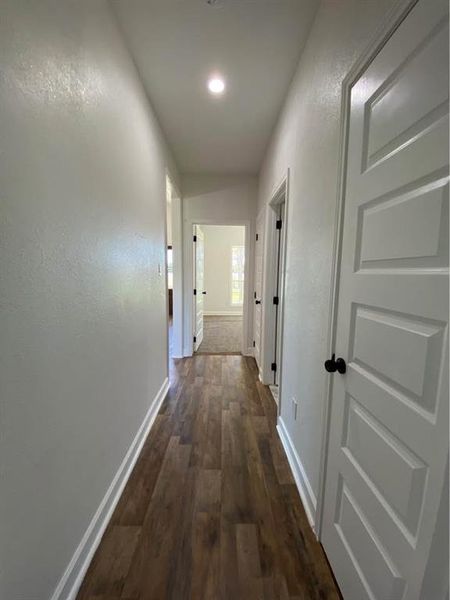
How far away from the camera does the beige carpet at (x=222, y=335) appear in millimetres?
4414

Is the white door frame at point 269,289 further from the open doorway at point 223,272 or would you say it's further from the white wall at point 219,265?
the white wall at point 219,265

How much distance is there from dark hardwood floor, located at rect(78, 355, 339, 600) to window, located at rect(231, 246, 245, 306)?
5339 mm

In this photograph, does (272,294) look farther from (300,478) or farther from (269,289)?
(300,478)

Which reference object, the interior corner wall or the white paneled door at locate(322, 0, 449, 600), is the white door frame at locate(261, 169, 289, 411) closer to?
the interior corner wall

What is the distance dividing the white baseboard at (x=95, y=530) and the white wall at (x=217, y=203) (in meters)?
2.41

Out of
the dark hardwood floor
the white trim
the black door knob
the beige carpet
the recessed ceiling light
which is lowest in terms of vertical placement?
the dark hardwood floor

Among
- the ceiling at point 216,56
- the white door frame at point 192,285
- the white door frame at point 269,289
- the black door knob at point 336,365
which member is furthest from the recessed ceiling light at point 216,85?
the black door knob at point 336,365

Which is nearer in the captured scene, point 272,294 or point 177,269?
point 272,294

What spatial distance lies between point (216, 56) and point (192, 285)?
8.54 ft

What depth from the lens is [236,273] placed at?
7395mm

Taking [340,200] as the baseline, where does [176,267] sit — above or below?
below

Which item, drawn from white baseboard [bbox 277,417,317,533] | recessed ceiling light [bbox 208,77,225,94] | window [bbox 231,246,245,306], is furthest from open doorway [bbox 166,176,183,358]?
window [bbox 231,246,245,306]

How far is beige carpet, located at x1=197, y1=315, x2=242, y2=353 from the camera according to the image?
441 centimetres

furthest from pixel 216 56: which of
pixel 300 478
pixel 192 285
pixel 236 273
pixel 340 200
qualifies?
pixel 236 273
